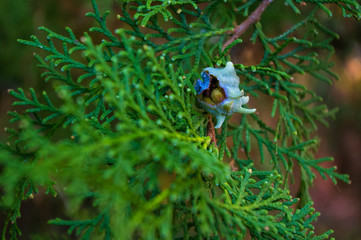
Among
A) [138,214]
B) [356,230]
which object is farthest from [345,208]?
[138,214]

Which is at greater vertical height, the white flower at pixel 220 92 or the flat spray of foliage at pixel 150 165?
the white flower at pixel 220 92

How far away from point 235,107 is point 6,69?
2.06 meters

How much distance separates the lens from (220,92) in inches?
43.9

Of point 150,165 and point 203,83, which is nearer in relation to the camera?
point 150,165

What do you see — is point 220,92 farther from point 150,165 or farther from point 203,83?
point 150,165

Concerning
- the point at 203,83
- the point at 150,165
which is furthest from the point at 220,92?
the point at 150,165

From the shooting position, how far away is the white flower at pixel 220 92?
1.10 m

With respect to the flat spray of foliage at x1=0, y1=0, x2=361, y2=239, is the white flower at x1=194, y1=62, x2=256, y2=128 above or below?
above

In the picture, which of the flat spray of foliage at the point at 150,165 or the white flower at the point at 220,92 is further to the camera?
the white flower at the point at 220,92

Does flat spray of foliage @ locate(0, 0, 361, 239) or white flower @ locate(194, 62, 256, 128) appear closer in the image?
flat spray of foliage @ locate(0, 0, 361, 239)

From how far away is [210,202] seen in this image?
35.2 inches

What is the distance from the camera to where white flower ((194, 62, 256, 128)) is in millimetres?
1101

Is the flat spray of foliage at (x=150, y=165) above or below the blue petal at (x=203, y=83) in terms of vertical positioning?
below

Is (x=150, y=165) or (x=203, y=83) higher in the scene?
(x=203, y=83)
